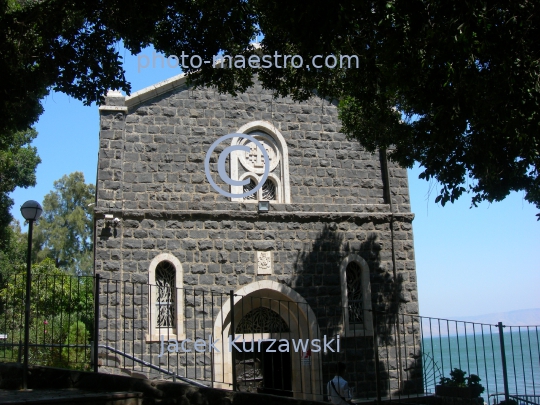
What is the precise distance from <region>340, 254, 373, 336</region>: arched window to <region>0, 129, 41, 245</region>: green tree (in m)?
14.8

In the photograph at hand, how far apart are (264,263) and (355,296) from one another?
7.14ft

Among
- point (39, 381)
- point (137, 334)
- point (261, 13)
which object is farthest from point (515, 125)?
point (137, 334)

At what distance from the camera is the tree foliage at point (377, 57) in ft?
22.0

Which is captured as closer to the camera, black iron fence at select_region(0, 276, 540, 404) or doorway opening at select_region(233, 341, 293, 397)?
black iron fence at select_region(0, 276, 540, 404)

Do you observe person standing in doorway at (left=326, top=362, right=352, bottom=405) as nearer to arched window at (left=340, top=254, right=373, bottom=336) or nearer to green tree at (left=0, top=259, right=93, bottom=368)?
green tree at (left=0, top=259, right=93, bottom=368)

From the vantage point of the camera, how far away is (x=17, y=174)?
1055 inches

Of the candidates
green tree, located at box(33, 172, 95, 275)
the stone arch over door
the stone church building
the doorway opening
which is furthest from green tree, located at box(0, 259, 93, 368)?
green tree, located at box(33, 172, 95, 275)

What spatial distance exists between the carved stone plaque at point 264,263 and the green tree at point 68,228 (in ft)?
99.6

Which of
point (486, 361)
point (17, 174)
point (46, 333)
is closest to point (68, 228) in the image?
point (17, 174)

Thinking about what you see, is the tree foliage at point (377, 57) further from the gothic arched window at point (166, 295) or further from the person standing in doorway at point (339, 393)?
the gothic arched window at point (166, 295)

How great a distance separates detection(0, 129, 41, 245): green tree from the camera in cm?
2438

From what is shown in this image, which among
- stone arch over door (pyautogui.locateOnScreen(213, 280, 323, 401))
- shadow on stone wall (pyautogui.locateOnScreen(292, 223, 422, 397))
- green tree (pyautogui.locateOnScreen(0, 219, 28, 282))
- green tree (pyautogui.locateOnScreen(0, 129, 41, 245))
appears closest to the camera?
stone arch over door (pyautogui.locateOnScreen(213, 280, 323, 401))

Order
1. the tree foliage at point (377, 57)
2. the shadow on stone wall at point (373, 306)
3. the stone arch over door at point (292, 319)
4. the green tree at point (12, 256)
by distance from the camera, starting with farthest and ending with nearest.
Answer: the green tree at point (12, 256) → the shadow on stone wall at point (373, 306) → the stone arch over door at point (292, 319) → the tree foliage at point (377, 57)

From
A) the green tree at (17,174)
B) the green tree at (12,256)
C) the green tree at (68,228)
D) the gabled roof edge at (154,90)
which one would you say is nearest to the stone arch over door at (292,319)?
the gabled roof edge at (154,90)
